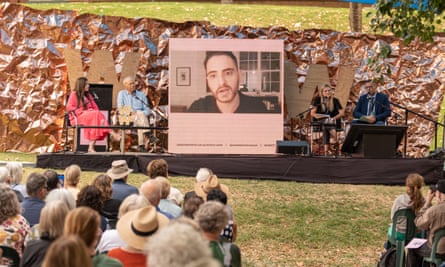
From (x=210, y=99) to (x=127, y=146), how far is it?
250cm

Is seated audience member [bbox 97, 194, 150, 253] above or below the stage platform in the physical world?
above

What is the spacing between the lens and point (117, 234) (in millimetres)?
4797

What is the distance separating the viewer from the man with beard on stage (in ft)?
48.1

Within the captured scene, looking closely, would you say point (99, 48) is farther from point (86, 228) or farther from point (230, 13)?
point (86, 228)

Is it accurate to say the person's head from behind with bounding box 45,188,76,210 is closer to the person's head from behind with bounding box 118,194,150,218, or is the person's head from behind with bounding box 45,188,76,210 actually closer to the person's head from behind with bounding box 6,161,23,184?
the person's head from behind with bounding box 118,194,150,218

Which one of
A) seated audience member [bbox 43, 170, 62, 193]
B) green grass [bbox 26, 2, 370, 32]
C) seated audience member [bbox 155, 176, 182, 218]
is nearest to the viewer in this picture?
seated audience member [bbox 155, 176, 182, 218]

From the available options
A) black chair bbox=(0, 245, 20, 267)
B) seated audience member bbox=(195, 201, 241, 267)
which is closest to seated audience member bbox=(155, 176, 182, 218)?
black chair bbox=(0, 245, 20, 267)

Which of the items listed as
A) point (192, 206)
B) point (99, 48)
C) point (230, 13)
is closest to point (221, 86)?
point (99, 48)

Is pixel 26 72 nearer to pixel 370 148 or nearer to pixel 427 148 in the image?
pixel 370 148

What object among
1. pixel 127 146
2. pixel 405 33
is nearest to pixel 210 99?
pixel 127 146

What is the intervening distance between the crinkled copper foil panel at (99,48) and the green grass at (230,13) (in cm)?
710

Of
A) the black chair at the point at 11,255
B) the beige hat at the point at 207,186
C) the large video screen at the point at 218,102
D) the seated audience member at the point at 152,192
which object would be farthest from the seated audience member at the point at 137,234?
the large video screen at the point at 218,102

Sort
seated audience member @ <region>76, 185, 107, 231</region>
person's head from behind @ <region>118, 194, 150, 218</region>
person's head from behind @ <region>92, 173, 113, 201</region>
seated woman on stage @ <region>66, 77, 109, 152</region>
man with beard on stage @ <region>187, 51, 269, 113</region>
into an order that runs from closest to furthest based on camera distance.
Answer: person's head from behind @ <region>118, 194, 150, 218</region> < seated audience member @ <region>76, 185, 107, 231</region> < person's head from behind @ <region>92, 173, 113, 201</region> < seated woman on stage @ <region>66, 77, 109, 152</region> < man with beard on stage @ <region>187, 51, 269, 113</region>

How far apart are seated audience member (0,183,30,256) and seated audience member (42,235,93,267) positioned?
208 centimetres
